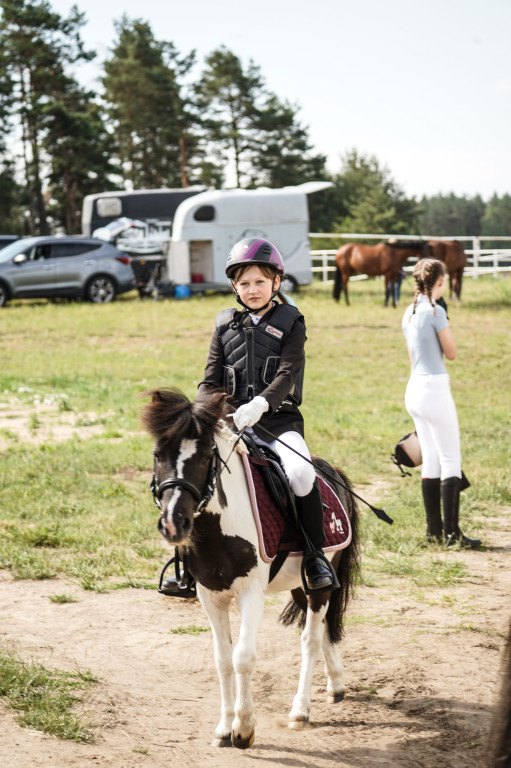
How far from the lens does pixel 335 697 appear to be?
4.73 m

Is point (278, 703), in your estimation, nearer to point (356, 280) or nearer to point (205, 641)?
point (205, 641)

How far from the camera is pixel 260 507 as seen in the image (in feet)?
13.5

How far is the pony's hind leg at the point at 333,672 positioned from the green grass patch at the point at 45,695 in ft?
4.25

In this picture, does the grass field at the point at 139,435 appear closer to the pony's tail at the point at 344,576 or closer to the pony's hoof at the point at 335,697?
the pony's tail at the point at 344,576

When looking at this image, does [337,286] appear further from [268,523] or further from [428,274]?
[268,523]

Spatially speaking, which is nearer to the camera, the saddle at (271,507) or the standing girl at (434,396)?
the saddle at (271,507)

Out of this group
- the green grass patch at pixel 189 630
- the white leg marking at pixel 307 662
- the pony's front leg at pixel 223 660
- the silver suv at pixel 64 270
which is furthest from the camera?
the silver suv at pixel 64 270

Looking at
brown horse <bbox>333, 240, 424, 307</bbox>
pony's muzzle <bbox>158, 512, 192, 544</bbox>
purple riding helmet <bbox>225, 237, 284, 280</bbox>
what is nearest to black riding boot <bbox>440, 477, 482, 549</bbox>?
purple riding helmet <bbox>225, 237, 284, 280</bbox>

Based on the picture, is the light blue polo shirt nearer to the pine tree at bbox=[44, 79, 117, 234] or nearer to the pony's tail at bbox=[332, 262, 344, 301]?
the pony's tail at bbox=[332, 262, 344, 301]

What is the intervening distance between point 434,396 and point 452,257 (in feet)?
64.8

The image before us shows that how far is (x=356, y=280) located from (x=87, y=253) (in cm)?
1409

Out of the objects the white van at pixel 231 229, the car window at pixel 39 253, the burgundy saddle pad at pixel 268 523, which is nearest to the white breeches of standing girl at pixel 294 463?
the burgundy saddle pad at pixel 268 523

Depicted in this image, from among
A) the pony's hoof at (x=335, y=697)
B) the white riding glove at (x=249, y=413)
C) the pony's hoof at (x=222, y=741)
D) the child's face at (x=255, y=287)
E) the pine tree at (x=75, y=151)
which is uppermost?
the pine tree at (x=75, y=151)

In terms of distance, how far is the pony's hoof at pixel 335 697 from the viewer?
15.5 ft
